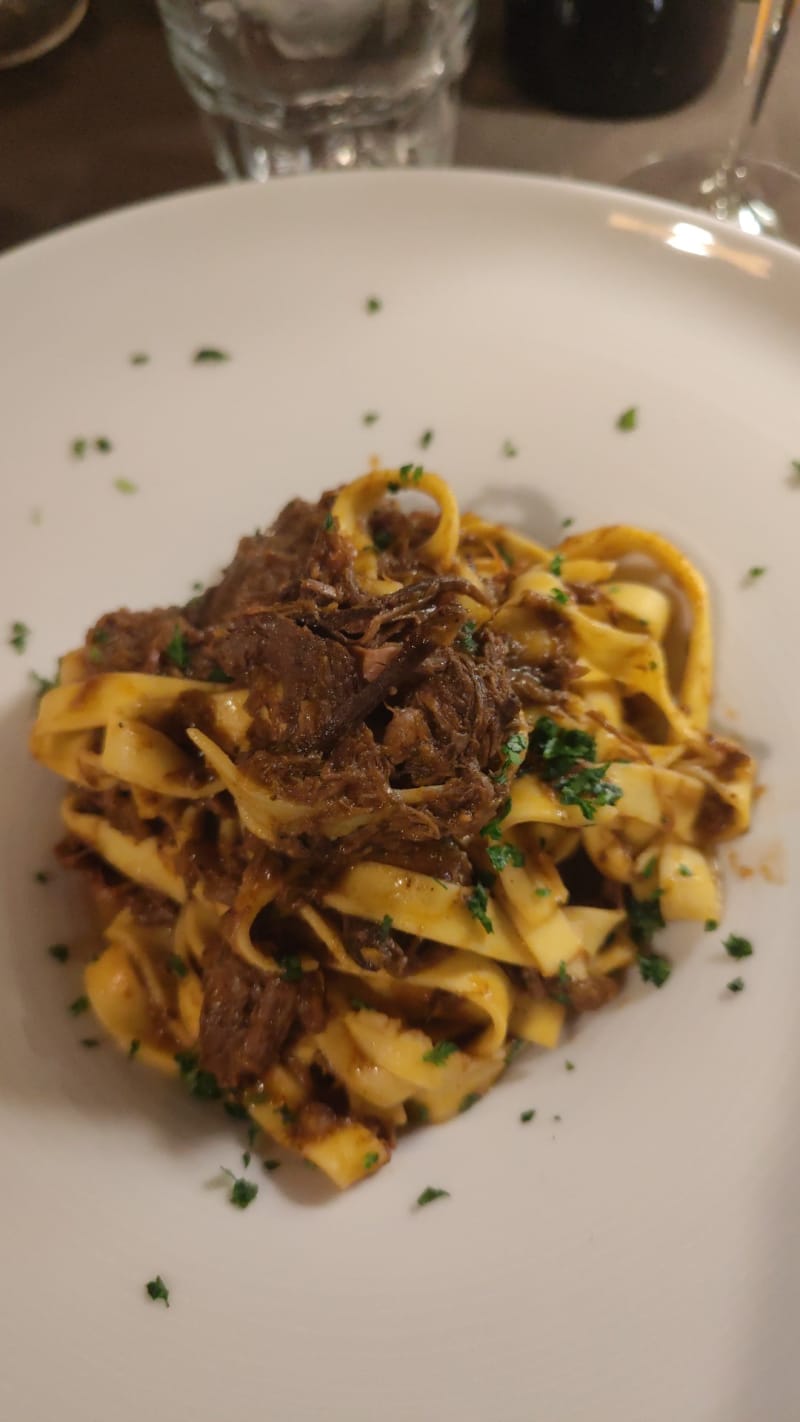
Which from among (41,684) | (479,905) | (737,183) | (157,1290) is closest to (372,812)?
(479,905)

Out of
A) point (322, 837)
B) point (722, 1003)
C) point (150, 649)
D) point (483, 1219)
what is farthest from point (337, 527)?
point (483, 1219)

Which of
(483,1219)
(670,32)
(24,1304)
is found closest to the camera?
(24,1304)

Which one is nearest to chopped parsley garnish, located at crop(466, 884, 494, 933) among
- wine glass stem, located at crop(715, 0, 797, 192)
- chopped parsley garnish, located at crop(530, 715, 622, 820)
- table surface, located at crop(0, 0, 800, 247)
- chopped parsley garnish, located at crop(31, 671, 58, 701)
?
chopped parsley garnish, located at crop(530, 715, 622, 820)

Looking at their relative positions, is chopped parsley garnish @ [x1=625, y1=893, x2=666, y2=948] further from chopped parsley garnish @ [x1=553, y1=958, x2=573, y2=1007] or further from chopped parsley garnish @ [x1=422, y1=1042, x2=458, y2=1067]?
chopped parsley garnish @ [x1=422, y1=1042, x2=458, y2=1067]

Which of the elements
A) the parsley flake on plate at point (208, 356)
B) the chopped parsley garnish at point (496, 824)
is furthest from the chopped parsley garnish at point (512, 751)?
the parsley flake on plate at point (208, 356)

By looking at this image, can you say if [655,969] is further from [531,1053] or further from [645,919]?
[531,1053]

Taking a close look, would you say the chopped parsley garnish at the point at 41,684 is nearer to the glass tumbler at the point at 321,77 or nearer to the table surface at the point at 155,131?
the table surface at the point at 155,131

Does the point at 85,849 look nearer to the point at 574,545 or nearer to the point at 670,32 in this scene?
the point at 574,545
